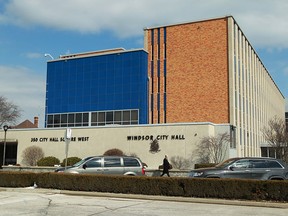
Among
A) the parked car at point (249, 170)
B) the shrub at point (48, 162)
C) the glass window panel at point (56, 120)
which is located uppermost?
the glass window panel at point (56, 120)

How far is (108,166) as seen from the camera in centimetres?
1977

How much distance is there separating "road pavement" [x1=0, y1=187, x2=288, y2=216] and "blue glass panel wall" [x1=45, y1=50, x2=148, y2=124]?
98.5ft

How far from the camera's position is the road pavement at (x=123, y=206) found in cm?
1130

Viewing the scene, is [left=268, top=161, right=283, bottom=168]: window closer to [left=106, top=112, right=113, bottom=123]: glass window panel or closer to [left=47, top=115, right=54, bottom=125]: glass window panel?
[left=106, top=112, right=113, bottom=123]: glass window panel

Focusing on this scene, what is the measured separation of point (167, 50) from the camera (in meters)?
45.3

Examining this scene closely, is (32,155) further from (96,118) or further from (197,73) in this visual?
(197,73)

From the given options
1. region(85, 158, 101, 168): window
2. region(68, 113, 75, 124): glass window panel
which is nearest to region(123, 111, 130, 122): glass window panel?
region(68, 113, 75, 124): glass window panel

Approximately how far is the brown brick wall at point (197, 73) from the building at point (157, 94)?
0.11m

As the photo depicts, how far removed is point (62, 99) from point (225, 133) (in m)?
23.9

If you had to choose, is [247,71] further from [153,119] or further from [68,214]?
[68,214]

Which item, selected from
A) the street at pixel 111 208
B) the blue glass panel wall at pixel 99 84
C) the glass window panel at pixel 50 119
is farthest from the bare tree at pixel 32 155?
the street at pixel 111 208

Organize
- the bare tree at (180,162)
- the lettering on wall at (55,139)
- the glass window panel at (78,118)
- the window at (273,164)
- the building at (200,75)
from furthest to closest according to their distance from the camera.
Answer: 1. the glass window panel at (78,118)
2. the building at (200,75)
3. the lettering on wall at (55,139)
4. the bare tree at (180,162)
5. the window at (273,164)

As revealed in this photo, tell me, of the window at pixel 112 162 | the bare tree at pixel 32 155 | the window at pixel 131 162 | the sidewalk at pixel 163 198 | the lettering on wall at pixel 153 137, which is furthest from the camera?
the bare tree at pixel 32 155

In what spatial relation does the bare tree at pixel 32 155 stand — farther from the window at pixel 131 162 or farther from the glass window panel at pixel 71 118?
the window at pixel 131 162
